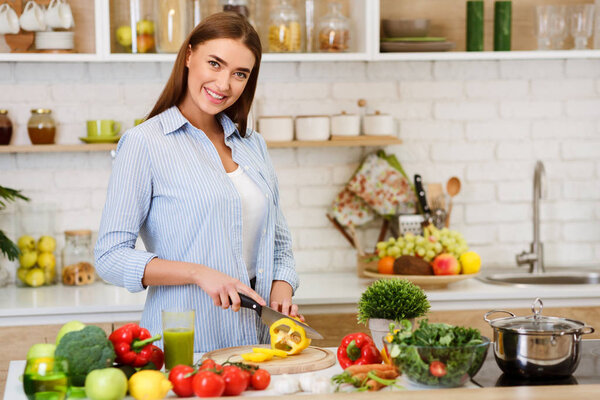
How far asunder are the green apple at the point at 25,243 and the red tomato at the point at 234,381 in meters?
2.19

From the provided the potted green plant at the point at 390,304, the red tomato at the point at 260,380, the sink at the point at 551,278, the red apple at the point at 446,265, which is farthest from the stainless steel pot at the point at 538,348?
the sink at the point at 551,278

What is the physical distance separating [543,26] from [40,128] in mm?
2266

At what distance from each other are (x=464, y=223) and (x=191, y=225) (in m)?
2.00

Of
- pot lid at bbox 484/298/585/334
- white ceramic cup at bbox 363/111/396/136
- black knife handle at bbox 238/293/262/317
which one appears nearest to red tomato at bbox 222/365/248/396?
black knife handle at bbox 238/293/262/317

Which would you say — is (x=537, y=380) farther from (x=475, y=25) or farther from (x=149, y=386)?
(x=475, y=25)

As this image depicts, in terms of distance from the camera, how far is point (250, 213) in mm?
2396

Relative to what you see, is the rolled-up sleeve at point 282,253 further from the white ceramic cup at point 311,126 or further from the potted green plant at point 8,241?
the potted green plant at point 8,241

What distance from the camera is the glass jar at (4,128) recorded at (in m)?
3.55

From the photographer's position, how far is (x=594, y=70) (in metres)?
3.95

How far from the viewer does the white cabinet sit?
334cm

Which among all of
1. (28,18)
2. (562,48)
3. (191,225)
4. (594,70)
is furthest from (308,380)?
(594,70)

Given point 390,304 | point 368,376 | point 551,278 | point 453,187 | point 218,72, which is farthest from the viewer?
point 453,187

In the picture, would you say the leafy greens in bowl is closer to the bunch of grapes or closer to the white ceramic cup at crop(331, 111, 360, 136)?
the bunch of grapes

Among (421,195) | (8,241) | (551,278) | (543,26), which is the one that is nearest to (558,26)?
(543,26)
